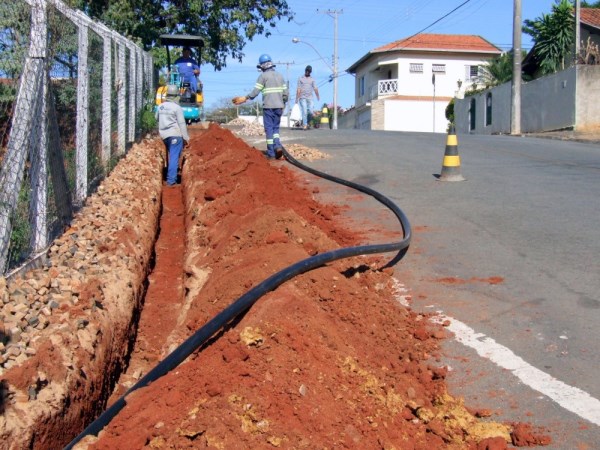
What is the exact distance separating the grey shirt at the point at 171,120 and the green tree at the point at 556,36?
26.2 meters

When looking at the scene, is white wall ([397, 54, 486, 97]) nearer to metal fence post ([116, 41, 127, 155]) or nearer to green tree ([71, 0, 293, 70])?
green tree ([71, 0, 293, 70])

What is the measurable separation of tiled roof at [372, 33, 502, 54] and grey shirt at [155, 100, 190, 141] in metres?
44.7

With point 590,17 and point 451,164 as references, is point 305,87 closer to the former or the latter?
→ point 451,164

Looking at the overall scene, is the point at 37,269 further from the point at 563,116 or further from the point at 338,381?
the point at 563,116

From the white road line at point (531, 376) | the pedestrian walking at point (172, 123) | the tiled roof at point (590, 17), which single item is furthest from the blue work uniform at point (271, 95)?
the tiled roof at point (590, 17)

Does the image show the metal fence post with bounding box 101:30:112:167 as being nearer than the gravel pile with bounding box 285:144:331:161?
Yes

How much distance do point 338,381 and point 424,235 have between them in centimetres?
456

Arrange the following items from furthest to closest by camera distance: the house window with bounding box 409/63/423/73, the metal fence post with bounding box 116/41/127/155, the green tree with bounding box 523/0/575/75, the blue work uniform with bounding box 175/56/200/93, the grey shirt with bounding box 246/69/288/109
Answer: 1. the house window with bounding box 409/63/423/73
2. the green tree with bounding box 523/0/575/75
3. the blue work uniform with bounding box 175/56/200/93
4. the grey shirt with bounding box 246/69/288/109
5. the metal fence post with bounding box 116/41/127/155

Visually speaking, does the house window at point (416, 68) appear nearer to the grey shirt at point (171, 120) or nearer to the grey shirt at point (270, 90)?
the grey shirt at point (270, 90)

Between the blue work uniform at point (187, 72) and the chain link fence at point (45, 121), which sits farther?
the blue work uniform at point (187, 72)

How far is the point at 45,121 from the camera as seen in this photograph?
6641 millimetres

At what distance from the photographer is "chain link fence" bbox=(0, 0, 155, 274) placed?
5777mm

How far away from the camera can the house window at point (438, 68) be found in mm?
56156

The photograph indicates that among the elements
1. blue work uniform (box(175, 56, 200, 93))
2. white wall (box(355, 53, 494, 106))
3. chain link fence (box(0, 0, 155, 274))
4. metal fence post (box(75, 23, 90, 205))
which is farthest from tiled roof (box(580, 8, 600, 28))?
metal fence post (box(75, 23, 90, 205))
